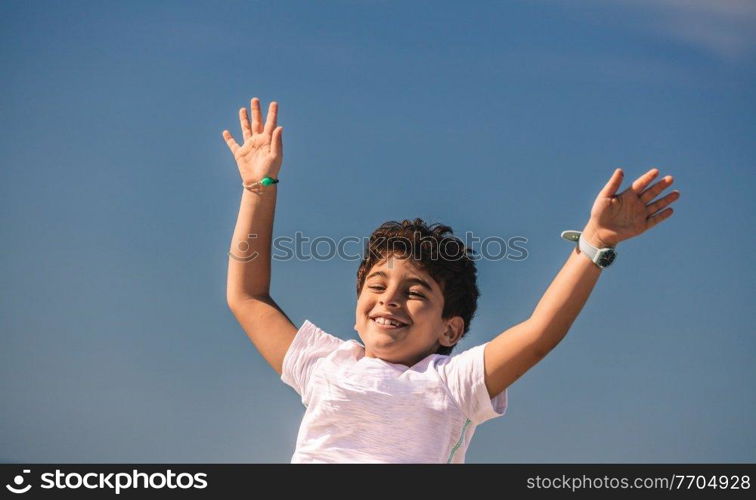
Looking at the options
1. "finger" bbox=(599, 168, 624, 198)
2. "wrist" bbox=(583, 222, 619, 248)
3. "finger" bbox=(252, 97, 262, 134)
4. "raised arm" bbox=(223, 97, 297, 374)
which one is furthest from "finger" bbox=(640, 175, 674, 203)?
"finger" bbox=(252, 97, 262, 134)

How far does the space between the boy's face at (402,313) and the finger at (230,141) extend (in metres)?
1.40

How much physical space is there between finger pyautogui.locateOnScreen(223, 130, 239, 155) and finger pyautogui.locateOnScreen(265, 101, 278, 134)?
29 centimetres

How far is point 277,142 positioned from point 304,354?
1440mm

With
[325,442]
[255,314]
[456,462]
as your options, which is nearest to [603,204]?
[456,462]

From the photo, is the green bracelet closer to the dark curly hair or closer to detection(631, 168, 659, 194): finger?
the dark curly hair

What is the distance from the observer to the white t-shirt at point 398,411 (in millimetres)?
4586

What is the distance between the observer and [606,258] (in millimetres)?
4289

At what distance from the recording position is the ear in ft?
17.2

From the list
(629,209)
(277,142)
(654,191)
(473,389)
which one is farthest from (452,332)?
(277,142)

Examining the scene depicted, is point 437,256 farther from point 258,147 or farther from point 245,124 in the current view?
point 245,124

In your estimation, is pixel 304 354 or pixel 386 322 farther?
pixel 304 354

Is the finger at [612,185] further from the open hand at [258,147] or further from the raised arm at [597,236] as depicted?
the open hand at [258,147]
